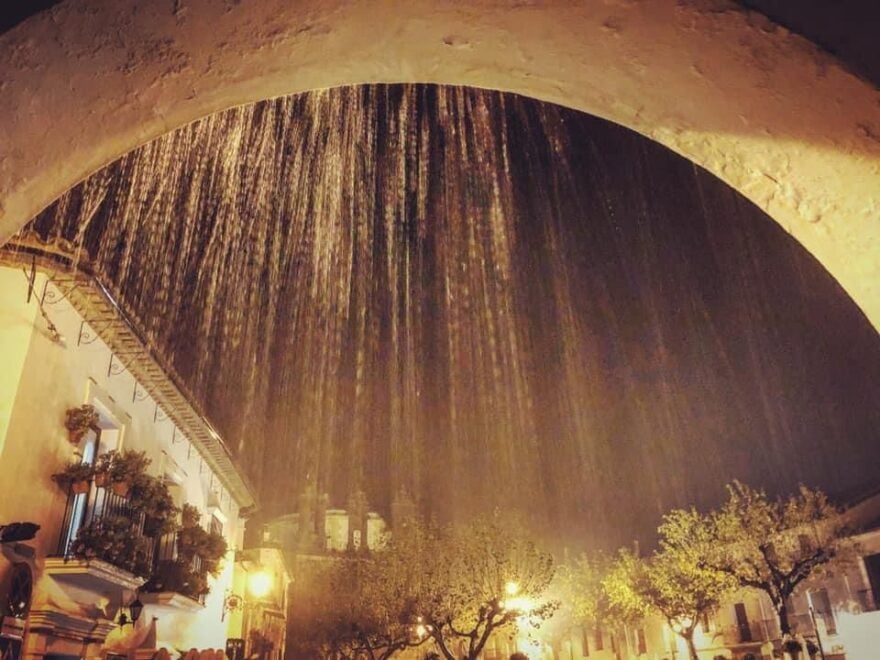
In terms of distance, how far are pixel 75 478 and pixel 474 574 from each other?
18705mm

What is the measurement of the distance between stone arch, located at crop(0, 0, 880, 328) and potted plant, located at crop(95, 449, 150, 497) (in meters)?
10.1

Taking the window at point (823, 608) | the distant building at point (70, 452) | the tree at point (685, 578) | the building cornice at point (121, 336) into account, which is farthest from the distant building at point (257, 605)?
the window at point (823, 608)

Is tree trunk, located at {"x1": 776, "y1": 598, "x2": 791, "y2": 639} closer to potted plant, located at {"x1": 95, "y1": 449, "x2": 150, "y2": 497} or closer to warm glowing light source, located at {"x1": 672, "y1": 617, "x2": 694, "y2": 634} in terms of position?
warm glowing light source, located at {"x1": 672, "y1": 617, "x2": 694, "y2": 634}

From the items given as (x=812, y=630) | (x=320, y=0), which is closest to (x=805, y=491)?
(x=812, y=630)

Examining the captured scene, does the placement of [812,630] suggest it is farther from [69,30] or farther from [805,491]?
[69,30]

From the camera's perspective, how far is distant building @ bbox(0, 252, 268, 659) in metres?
9.49

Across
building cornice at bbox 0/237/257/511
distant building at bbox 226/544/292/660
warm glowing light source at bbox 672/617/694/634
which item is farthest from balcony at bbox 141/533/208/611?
warm glowing light source at bbox 672/617/694/634

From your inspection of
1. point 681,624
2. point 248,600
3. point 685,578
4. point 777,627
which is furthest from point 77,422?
point 777,627

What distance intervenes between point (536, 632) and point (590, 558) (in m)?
9.79

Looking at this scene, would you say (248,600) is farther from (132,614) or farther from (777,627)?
(777,627)

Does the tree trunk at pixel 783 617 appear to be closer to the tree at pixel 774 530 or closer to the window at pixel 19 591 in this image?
the tree at pixel 774 530

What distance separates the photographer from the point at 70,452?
11.2 m

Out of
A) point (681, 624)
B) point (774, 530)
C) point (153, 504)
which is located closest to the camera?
point (153, 504)

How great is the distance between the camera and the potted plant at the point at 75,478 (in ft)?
35.2
